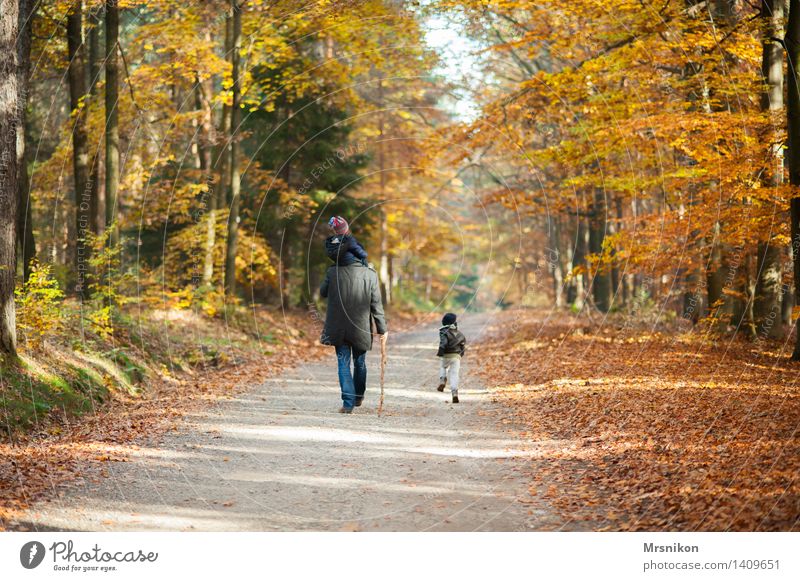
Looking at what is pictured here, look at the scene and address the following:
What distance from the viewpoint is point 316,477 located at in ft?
23.7

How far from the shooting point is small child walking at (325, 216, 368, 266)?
10203mm

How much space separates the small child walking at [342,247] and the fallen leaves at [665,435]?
10.1ft

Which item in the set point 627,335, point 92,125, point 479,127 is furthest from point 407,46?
point 627,335

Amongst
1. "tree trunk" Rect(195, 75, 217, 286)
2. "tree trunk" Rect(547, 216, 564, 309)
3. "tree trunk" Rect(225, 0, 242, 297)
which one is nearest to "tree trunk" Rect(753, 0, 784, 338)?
"tree trunk" Rect(225, 0, 242, 297)

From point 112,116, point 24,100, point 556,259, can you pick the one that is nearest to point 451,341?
point 24,100

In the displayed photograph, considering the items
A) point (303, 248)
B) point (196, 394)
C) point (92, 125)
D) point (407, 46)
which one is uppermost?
point (407, 46)

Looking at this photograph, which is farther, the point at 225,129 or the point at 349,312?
the point at 225,129

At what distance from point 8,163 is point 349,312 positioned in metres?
4.77

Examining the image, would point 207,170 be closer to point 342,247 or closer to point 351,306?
point 342,247

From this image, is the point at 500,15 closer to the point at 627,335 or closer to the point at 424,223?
the point at 627,335

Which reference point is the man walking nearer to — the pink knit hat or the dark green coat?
the dark green coat

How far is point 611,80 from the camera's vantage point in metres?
17.1

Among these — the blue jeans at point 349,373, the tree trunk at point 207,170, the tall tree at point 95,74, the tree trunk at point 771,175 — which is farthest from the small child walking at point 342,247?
the tree trunk at point 207,170

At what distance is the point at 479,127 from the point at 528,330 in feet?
23.7
